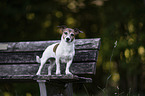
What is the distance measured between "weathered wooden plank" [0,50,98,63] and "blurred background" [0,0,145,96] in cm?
142

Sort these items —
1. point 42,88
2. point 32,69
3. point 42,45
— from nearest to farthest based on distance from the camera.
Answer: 1. point 42,88
2. point 32,69
3. point 42,45

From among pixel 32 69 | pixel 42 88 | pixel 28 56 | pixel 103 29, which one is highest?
pixel 103 29

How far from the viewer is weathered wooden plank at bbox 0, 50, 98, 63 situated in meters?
2.26

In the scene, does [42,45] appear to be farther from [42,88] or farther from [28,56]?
[42,88]

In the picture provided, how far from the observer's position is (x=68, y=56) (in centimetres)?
187

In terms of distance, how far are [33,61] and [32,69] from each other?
0.10 m

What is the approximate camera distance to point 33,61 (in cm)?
245

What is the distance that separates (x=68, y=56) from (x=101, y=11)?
11.8 ft

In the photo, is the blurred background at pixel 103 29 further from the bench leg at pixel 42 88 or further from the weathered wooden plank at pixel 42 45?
the bench leg at pixel 42 88

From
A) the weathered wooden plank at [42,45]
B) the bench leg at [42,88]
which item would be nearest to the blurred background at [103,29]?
the weathered wooden plank at [42,45]

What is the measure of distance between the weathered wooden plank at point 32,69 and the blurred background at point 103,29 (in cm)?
144

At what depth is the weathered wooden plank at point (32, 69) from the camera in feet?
7.22

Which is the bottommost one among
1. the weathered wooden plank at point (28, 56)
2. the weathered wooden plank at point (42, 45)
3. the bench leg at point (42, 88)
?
the bench leg at point (42, 88)

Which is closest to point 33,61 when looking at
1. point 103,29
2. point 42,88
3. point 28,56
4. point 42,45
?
point 28,56
